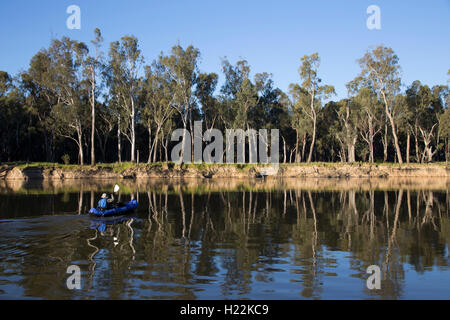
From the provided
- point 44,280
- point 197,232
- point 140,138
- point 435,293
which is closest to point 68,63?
point 140,138

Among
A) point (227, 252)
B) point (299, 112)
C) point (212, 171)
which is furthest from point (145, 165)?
point (227, 252)

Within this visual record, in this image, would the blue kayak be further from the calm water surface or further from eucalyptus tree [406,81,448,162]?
eucalyptus tree [406,81,448,162]

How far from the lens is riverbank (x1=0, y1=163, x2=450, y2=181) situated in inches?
2258

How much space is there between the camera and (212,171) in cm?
6100

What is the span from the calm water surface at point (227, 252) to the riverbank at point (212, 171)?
35260 millimetres

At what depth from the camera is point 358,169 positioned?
59.0m

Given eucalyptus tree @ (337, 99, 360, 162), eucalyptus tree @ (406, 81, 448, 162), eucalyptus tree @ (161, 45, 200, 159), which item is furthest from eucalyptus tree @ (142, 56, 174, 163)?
eucalyptus tree @ (406, 81, 448, 162)

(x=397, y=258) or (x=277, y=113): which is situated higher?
(x=277, y=113)

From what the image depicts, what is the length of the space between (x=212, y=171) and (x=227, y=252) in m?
47.9

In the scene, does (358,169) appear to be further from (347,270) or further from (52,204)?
(347,270)

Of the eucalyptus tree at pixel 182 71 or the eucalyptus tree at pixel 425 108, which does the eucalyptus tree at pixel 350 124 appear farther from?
the eucalyptus tree at pixel 182 71

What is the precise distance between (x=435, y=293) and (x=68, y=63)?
6299cm
